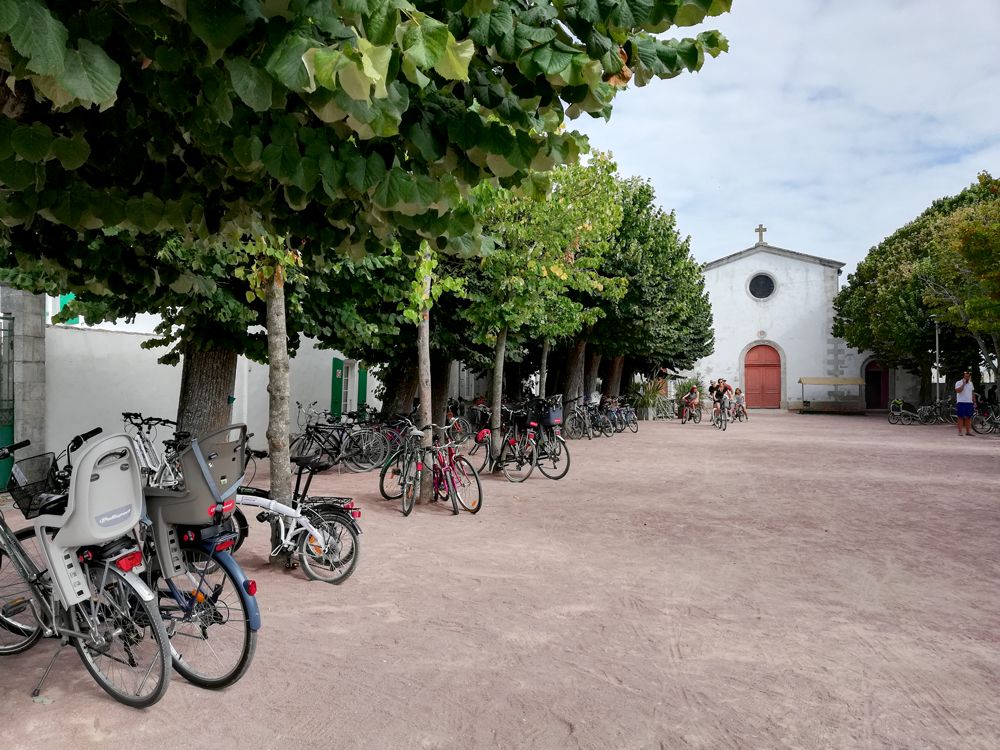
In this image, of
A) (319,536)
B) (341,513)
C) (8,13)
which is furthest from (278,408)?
(8,13)

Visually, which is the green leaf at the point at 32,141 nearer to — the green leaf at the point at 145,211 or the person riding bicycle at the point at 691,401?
the green leaf at the point at 145,211

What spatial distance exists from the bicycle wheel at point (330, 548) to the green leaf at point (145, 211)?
9.78ft

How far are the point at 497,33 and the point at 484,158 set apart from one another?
1.71 feet

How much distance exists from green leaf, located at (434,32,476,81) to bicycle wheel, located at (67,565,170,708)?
2.90m

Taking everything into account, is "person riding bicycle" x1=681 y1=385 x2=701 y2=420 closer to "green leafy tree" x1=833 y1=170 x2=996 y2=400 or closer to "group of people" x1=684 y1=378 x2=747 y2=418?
"group of people" x1=684 y1=378 x2=747 y2=418

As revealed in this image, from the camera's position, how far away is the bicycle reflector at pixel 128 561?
3457 mm

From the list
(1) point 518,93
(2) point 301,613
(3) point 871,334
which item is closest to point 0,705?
(2) point 301,613

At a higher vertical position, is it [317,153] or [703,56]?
[703,56]

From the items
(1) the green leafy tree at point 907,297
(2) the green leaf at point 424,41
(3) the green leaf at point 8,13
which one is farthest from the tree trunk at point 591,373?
(3) the green leaf at point 8,13

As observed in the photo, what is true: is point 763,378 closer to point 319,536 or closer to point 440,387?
point 440,387

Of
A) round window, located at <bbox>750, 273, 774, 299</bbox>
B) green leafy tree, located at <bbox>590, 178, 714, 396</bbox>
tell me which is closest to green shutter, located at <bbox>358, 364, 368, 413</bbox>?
green leafy tree, located at <bbox>590, 178, 714, 396</bbox>

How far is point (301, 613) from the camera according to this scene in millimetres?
4871

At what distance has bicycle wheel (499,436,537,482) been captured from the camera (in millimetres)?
11844

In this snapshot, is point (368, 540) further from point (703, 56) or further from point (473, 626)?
point (703, 56)
